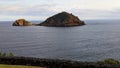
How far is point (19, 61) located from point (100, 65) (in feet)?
28.7

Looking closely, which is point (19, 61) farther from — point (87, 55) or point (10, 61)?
point (87, 55)

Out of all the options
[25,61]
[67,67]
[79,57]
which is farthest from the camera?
[79,57]

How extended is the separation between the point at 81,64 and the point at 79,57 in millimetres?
50649

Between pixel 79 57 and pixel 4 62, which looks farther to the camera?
pixel 79 57

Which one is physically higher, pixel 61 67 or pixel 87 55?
pixel 61 67

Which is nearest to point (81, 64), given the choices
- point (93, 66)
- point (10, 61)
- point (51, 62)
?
point (93, 66)

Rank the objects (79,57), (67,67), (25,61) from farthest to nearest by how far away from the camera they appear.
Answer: (79,57) < (25,61) < (67,67)

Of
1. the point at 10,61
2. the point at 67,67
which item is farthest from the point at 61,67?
the point at 10,61

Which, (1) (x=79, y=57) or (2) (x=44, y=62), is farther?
(1) (x=79, y=57)

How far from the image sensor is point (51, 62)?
2867cm

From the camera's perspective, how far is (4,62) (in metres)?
30.1

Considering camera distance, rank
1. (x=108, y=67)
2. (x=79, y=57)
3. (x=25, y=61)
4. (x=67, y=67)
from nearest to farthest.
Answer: (x=108, y=67) < (x=67, y=67) < (x=25, y=61) < (x=79, y=57)

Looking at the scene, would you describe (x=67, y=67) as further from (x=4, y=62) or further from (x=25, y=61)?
(x=4, y=62)

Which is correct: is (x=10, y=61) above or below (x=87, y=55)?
above
